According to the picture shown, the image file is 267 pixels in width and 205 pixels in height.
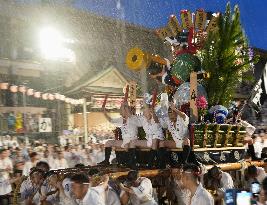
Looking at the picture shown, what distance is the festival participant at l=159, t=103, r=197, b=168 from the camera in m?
6.03

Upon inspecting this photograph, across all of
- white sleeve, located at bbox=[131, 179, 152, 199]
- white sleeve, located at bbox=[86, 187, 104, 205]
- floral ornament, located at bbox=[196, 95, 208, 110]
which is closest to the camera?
white sleeve, located at bbox=[86, 187, 104, 205]

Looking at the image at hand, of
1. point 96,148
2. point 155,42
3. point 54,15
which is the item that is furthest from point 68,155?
point 155,42

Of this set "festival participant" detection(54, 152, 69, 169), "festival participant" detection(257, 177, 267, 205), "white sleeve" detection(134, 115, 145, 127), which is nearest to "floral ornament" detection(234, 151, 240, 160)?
"white sleeve" detection(134, 115, 145, 127)

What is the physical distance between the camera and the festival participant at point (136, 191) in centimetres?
506

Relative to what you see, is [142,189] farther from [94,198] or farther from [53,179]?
[53,179]

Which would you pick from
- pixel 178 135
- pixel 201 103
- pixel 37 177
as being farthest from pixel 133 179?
pixel 201 103

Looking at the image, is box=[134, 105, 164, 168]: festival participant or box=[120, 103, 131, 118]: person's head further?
box=[120, 103, 131, 118]: person's head

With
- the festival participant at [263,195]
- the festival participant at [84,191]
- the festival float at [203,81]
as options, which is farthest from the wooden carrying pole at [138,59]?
the festival participant at [263,195]

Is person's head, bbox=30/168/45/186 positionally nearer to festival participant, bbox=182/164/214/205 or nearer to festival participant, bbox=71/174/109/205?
festival participant, bbox=71/174/109/205

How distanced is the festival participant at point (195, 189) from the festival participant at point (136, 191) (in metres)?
1.35

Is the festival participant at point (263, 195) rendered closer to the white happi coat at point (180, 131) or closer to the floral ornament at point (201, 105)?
the white happi coat at point (180, 131)

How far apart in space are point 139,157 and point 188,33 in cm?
249

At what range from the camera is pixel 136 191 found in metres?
5.05

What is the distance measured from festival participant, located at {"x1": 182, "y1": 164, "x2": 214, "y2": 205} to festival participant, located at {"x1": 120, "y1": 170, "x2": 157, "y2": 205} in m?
1.35
